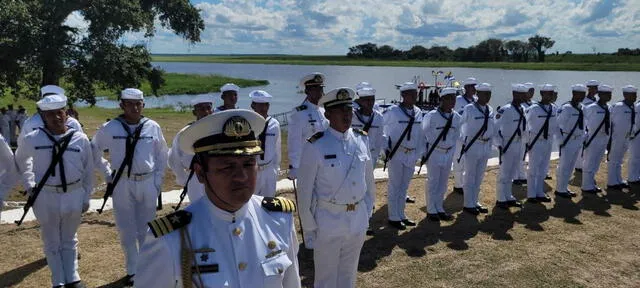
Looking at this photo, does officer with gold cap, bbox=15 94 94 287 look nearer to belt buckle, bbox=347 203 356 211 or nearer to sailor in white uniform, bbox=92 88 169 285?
sailor in white uniform, bbox=92 88 169 285

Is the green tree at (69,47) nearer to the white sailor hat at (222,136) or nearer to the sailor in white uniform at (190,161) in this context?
the sailor in white uniform at (190,161)

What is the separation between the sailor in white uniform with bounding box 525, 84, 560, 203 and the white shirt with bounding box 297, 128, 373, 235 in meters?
5.89

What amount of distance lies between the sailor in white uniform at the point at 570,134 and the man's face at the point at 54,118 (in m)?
8.61

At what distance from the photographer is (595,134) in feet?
32.6

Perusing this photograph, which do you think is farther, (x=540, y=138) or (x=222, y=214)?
(x=540, y=138)

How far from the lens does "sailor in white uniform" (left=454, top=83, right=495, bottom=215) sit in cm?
834

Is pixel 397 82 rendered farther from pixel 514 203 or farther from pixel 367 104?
pixel 367 104

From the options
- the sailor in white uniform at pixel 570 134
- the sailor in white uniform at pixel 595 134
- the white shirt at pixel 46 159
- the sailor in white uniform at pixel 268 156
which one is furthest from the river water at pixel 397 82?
the sailor in white uniform at pixel 595 134

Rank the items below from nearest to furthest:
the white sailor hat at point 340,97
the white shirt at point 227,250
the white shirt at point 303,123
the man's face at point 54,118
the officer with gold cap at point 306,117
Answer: the white shirt at point 227,250
the white sailor hat at point 340,97
the man's face at point 54,118
the officer with gold cap at point 306,117
the white shirt at point 303,123

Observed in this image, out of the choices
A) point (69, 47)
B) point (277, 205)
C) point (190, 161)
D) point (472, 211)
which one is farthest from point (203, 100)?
point (69, 47)

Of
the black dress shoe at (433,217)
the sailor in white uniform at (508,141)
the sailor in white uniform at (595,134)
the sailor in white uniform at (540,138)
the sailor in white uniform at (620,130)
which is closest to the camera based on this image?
the black dress shoe at (433,217)

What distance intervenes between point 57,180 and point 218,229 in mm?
3750

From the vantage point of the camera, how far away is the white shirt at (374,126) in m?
7.81

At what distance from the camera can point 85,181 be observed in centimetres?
559
